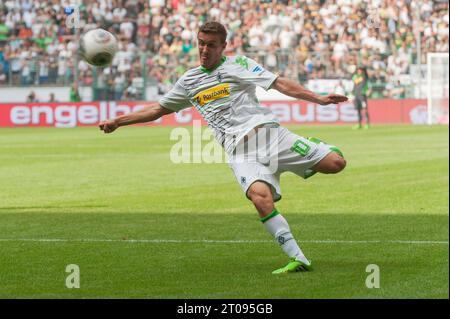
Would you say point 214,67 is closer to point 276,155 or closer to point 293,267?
point 276,155

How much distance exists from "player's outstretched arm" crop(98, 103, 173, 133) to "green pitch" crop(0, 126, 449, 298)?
47.3 inches

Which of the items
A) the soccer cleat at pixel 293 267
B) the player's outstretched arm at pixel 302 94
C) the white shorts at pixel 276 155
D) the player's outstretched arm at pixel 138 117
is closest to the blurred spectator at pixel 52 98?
the player's outstretched arm at pixel 138 117

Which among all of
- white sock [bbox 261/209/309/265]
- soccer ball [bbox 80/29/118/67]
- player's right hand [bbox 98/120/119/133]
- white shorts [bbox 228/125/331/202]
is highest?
soccer ball [bbox 80/29/118/67]

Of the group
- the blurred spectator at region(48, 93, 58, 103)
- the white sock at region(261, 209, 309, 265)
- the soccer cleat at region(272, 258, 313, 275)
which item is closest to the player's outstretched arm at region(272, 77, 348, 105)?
the white sock at region(261, 209, 309, 265)

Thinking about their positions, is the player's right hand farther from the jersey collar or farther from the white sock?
the white sock

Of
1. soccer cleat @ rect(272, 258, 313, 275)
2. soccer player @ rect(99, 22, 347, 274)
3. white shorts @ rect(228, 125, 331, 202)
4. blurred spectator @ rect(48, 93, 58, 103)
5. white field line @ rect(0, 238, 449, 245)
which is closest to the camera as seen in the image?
soccer cleat @ rect(272, 258, 313, 275)

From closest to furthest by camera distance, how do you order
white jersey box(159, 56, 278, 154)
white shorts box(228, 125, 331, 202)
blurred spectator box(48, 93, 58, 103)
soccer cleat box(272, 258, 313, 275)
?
soccer cleat box(272, 258, 313, 275)
white shorts box(228, 125, 331, 202)
white jersey box(159, 56, 278, 154)
blurred spectator box(48, 93, 58, 103)

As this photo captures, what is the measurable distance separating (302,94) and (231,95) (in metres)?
0.73

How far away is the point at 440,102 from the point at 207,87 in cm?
3240

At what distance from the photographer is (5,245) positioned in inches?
440

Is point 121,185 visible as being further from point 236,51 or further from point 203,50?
point 236,51

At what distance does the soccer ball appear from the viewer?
38.0 feet

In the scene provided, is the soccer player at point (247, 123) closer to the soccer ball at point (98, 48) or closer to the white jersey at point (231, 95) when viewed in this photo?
the white jersey at point (231, 95)
